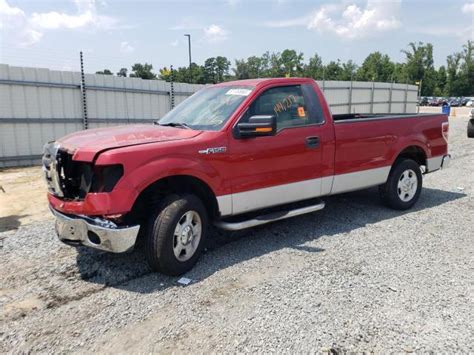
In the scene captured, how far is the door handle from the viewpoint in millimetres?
5078

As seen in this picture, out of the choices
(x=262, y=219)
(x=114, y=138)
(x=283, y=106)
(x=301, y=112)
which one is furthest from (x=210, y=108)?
(x=262, y=219)

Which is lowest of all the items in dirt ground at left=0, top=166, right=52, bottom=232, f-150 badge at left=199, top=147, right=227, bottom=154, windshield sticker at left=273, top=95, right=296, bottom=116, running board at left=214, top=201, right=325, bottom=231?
dirt ground at left=0, top=166, right=52, bottom=232

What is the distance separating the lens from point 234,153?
4.44m

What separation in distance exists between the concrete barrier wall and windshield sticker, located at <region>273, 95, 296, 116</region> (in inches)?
318

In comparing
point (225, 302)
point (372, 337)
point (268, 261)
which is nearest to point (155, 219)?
point (225, 302)

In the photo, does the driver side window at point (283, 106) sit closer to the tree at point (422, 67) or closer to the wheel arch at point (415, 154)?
the wheel arch at point (415, 154)

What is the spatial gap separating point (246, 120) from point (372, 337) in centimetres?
255

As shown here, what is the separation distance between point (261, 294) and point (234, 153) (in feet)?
4.97

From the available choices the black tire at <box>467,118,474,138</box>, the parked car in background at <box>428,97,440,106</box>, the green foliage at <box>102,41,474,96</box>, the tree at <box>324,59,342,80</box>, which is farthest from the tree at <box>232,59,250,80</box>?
the black tire at <box>467,118,474,138</box>

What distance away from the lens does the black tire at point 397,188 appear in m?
6.21

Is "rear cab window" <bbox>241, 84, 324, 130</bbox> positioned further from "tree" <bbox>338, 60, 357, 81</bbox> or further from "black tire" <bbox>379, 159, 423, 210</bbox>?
"tree" <bbox>338, 60, 357, 81</bbox>

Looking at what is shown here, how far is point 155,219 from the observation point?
395 centimetres

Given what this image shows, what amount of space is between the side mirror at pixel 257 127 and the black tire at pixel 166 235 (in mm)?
913

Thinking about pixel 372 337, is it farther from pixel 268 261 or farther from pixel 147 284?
pixel 147 284
